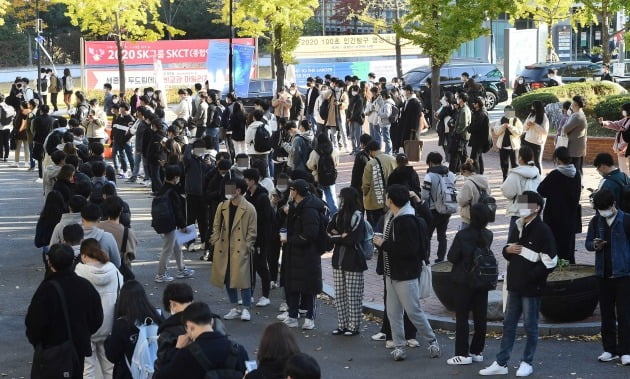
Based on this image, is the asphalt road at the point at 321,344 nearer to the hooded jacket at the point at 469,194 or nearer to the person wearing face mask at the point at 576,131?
the hooded jacket at the point at 469,194

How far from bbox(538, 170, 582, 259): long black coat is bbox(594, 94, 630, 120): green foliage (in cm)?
1246

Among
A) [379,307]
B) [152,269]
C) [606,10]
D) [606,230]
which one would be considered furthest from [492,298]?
[606,10]

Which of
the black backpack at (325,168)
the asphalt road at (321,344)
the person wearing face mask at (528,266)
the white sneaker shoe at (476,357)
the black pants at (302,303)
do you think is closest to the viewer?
the person wearing face mask at (528,266)

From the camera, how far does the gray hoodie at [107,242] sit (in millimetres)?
10461

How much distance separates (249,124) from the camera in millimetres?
21047

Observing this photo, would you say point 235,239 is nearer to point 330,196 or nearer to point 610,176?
point 610,176

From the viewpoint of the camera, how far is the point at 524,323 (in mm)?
10164

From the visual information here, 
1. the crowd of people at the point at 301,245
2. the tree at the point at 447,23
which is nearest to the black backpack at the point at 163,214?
the crowd of people at the point at 301,245

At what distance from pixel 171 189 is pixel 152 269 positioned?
1.80m

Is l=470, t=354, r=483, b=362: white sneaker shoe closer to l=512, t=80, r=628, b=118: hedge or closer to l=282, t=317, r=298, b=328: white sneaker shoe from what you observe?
l=282, t=317, r=298, b=328: white sneaker shoe

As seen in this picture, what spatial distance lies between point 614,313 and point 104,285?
15.6ft

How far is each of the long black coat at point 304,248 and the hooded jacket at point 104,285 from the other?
291 centimetres

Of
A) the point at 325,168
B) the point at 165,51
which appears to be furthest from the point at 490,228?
the point at 165,51

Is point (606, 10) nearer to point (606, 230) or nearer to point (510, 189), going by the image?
point (510, 189)
